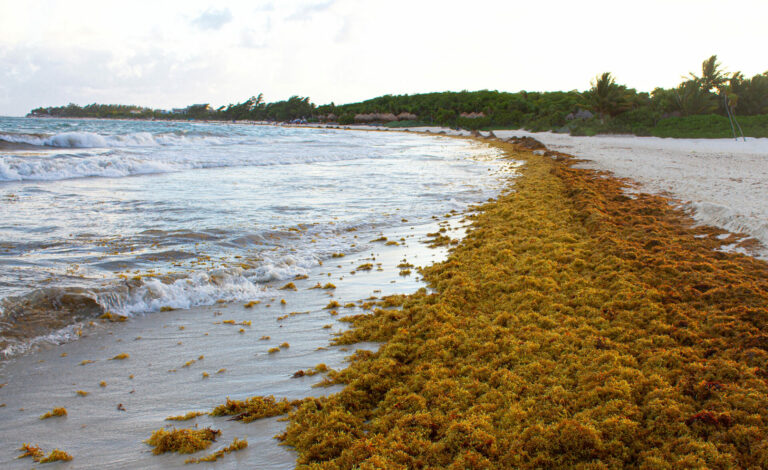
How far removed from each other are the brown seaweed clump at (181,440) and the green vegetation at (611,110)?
34877 mm

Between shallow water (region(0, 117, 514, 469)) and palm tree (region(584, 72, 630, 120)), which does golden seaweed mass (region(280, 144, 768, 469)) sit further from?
palm tree (region(584, 72, 630, 120))

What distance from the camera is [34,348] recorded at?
4285mm

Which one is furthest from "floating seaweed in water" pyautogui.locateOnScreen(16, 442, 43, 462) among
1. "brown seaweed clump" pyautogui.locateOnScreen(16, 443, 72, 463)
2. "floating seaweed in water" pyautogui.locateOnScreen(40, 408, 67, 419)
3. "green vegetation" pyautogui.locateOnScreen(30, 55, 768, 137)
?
"green vegetation" pyautogui.locateOnScreen(30, 55, 768, 137)

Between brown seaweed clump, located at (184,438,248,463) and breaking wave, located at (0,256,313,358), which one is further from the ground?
breaking wave, located at (0,256,313,358)

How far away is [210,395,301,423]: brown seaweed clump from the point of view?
10.5 ft

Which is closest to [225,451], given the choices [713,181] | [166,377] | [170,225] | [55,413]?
[166,377]

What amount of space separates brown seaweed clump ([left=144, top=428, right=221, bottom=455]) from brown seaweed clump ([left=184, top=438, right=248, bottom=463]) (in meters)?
0.09

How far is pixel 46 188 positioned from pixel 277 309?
476 inches

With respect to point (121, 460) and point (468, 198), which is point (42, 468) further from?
point (468, 198)

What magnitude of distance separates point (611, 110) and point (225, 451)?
1835 inches

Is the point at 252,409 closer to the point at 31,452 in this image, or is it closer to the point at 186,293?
the point at 31,452

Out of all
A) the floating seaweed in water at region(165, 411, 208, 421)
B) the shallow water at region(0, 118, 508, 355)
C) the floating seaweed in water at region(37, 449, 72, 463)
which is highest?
the shallow water at region(0, 118, 508, 355)

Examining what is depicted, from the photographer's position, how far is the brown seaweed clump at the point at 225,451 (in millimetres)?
2775

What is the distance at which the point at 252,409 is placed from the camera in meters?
3.26
